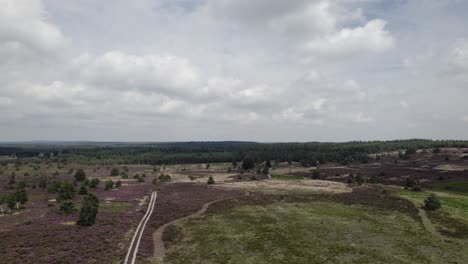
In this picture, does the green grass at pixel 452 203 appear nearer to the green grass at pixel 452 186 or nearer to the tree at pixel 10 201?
the green grass at pixel 452 186

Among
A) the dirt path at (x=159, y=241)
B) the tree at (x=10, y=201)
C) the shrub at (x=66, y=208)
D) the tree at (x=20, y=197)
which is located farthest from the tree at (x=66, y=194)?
the dirt path at (x=159, y=241)

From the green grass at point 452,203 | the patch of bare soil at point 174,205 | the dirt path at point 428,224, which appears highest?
the dirt path at point 428,224

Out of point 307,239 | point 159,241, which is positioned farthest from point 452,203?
point 159,241

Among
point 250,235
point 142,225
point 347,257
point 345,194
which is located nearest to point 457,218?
point 345,194

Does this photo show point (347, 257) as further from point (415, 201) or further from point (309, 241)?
point (415, 201)

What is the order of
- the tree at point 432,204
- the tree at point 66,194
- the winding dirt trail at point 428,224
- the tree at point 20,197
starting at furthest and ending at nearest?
the tree at point 66,194
the tree at point 432,204
the tree at point 20,197
the winding dirt trail at point 428,224

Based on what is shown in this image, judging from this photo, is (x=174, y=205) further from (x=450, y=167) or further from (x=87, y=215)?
(x=450, y=167)

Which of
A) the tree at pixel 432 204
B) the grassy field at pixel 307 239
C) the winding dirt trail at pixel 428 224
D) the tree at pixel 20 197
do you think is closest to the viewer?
the grassy field at pixel 307 239
